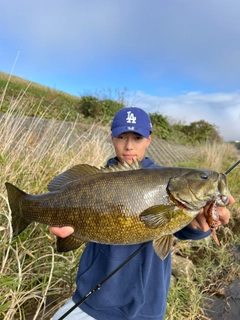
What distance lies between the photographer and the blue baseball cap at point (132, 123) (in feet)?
8.02

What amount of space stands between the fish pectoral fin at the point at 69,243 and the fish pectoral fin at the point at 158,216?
1.52ft

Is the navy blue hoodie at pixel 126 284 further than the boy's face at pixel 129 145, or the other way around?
the boy's face at pixel 129 145

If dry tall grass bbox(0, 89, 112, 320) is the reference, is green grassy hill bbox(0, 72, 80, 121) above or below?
above

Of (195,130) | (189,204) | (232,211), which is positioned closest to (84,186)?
(189,204)

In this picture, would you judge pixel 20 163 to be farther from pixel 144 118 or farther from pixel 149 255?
pixel 149 255

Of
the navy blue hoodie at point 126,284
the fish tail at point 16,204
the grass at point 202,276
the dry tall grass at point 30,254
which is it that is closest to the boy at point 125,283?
the navy blue hoodie at point 126,284

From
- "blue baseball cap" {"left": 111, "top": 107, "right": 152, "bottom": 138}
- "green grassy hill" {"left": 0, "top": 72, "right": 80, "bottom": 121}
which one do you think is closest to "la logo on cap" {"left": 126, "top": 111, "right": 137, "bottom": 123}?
"blue baseball cap" {"left": 111, "top": 107, "right": 152, "bottom": 138}

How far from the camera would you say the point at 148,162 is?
99.0 inches

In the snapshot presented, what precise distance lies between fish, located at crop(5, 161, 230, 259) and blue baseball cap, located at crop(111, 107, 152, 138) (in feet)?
2.03

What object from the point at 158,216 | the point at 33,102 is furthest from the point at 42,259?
the point at 33,102

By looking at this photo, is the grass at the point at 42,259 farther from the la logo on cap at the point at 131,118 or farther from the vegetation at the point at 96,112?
the vegetation at the point at 96,112

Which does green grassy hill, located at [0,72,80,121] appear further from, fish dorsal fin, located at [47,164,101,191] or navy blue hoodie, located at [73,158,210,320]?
navy blue hoodie, located at [73,158,210,320]

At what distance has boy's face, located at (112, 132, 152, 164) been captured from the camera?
245cm

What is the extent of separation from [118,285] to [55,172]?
219 cm
